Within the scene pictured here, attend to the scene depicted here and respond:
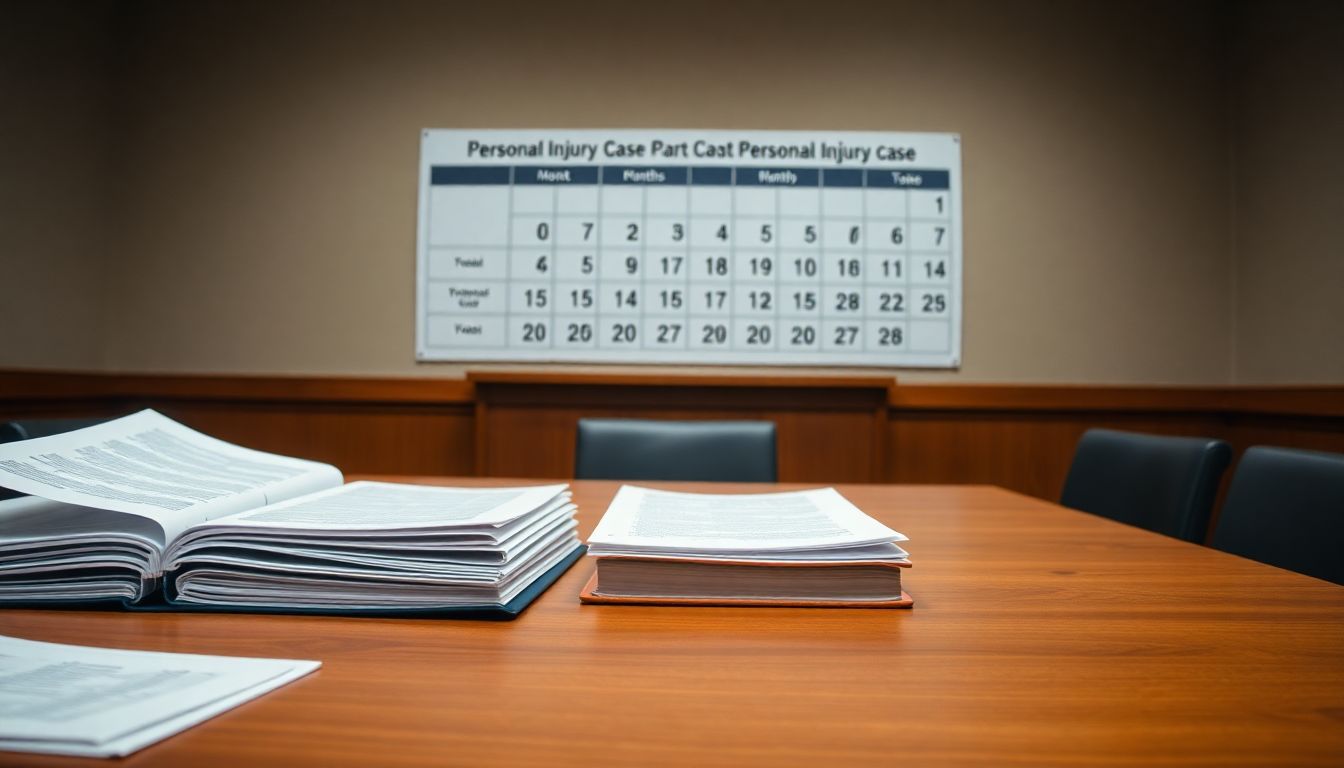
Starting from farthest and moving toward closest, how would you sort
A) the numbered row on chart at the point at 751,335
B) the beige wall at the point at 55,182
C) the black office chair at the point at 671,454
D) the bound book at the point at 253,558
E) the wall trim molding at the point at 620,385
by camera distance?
the numbered row on chart at the point at 751,335 < the wall trim molding at the point at 620,385 < the beige wall at the point at 55,182 < the black office chair at the point at 671,454 < the bound book at the point at 253,558

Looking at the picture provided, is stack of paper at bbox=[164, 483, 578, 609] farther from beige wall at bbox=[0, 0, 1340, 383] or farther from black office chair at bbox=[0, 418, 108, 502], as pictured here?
beige wall at bbox=[0, 0, 1340, 383]

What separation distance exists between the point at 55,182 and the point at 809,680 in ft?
9.83

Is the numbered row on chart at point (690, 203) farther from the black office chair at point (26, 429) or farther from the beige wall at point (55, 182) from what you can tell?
the black office chair at point (26, 429)

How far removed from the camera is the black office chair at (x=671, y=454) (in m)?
1.42

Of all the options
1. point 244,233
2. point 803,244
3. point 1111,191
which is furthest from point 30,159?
point 1111,191

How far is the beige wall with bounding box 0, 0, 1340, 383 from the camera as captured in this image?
7.89 feet

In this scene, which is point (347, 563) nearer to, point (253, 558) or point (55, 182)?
point (253, 558)

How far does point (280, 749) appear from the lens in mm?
287

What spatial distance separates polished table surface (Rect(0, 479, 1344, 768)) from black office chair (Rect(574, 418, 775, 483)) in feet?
2.81

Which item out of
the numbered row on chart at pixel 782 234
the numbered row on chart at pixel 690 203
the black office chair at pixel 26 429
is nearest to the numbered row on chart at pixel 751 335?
the numbered row on chart at pixel 782 234

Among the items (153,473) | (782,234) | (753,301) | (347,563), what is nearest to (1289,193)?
(782,234)

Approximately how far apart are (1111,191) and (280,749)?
2.89m

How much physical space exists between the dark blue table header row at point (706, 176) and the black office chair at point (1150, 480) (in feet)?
4.53

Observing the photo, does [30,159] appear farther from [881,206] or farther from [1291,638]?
[1291,638]
